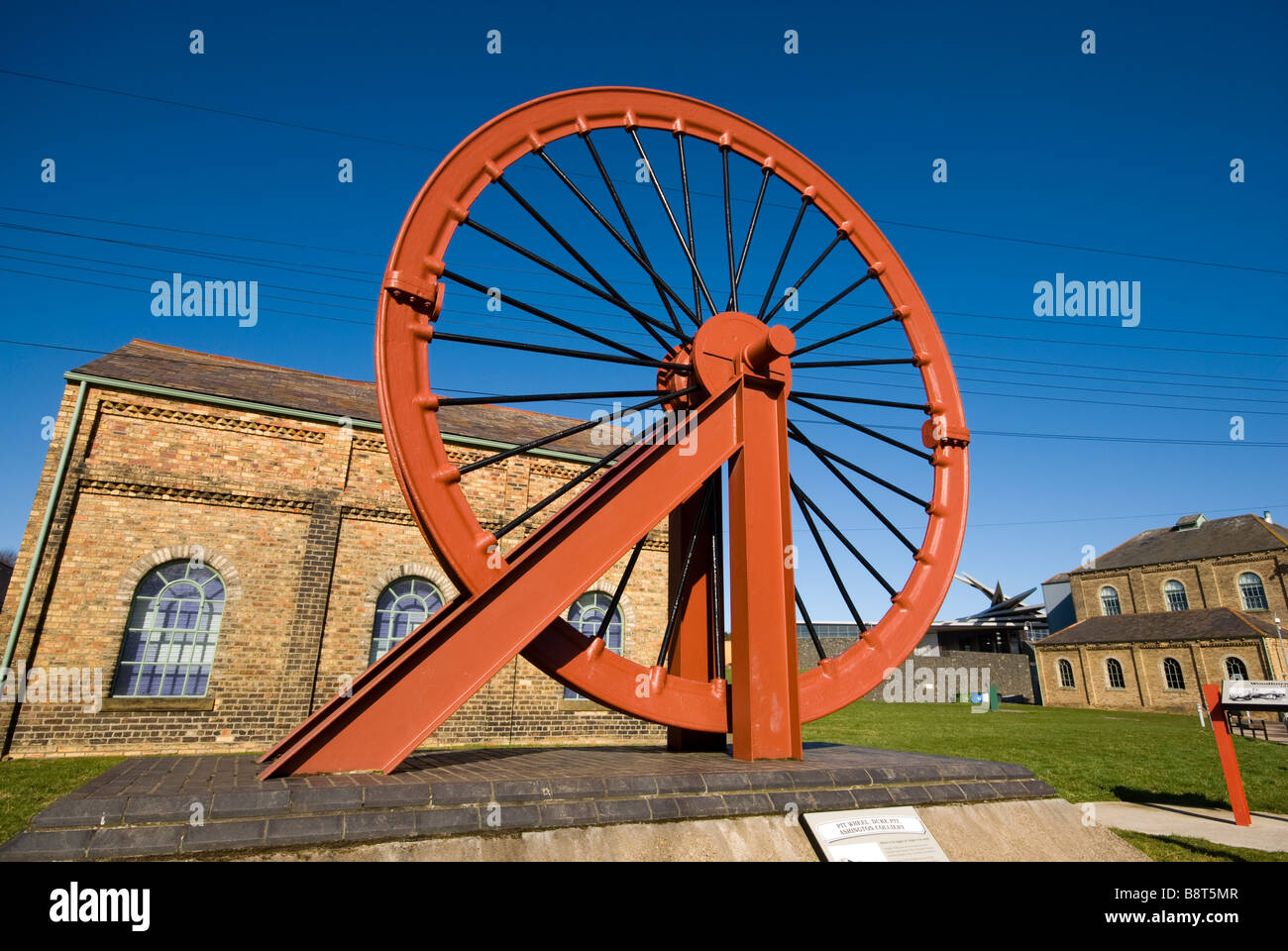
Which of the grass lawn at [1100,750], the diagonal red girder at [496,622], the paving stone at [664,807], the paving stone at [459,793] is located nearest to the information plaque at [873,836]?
the paving stone at [664,807]

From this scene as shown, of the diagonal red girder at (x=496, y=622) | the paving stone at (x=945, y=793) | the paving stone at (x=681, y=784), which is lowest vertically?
the paving stone at (x=945, y=793)

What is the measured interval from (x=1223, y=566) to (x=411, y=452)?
4324 cm

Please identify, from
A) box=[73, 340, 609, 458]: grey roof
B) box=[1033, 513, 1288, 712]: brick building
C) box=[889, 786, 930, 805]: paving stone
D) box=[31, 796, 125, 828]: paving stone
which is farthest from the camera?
box=[1033, 513, 1288, 712]: brick building

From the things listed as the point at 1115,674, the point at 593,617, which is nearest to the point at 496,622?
the point at 593,617

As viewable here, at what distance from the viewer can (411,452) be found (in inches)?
164

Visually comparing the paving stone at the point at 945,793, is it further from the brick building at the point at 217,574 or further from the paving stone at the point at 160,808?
the brick building at the point at 217,574

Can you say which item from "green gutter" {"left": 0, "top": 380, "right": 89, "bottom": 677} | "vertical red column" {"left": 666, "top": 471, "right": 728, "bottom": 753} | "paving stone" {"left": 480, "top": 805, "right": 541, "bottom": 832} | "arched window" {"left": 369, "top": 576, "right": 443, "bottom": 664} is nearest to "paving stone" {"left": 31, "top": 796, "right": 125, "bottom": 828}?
"paving stone" {"left": 480, "top": 805, "right": 541, "bottom": 832}

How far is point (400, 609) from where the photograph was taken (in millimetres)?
12422

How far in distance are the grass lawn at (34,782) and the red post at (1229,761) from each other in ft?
40.0

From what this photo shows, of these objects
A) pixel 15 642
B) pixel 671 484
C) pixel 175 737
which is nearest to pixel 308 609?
pixel 175 737

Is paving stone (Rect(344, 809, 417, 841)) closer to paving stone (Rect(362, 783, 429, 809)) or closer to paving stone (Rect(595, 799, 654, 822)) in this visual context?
paving stone (Rect(362, 783, 429, 809))

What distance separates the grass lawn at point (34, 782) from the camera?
6.51 metres

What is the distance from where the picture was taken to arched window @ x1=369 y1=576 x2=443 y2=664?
12125mm
